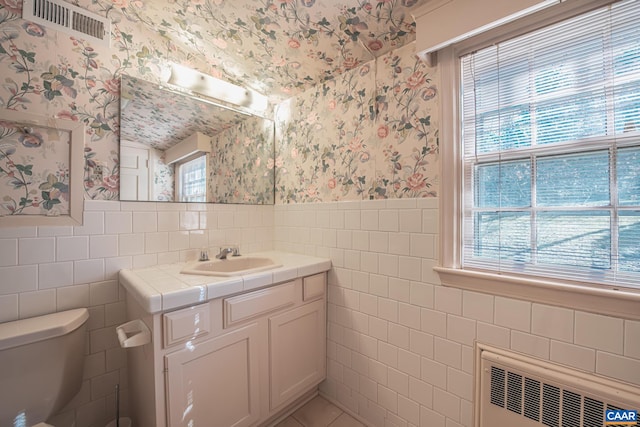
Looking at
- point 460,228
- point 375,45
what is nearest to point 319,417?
point 460,228

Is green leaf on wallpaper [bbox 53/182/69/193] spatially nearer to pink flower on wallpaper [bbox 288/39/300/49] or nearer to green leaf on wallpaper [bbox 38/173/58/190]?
green leaf on wallpaper [bbox 38/173/58/190]

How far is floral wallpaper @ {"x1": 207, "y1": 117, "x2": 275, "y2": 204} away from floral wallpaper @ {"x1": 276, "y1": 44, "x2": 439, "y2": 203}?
Answer: 13cm

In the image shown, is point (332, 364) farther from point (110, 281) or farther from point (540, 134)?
point (540, 134)

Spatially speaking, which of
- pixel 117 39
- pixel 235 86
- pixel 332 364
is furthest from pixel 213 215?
pixel 332 364

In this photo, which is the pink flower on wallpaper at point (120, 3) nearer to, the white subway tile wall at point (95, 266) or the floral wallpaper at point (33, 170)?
the floral wallpaper at point (33, 170)

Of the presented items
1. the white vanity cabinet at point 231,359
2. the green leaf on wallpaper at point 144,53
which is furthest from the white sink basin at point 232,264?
the green leaf on wallpaper at point 144,53

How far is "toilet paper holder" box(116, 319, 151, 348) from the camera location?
103 cm

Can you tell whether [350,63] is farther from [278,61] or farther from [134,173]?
[134,173]

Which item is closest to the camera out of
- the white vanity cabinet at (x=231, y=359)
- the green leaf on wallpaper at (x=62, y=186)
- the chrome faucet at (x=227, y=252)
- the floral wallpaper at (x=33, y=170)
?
the white vanity cabinet at (x=231, y=359)

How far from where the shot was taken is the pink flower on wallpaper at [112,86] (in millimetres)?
1425

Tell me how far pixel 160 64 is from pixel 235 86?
0.48m

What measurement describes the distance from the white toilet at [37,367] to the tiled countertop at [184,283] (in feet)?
0.96

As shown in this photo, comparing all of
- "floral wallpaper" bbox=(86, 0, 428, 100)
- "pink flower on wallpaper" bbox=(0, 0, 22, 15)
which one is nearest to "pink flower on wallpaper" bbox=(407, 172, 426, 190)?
"floral wallpaper" bbox=(86, 0, 428, 100)

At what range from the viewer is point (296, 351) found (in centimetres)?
158
